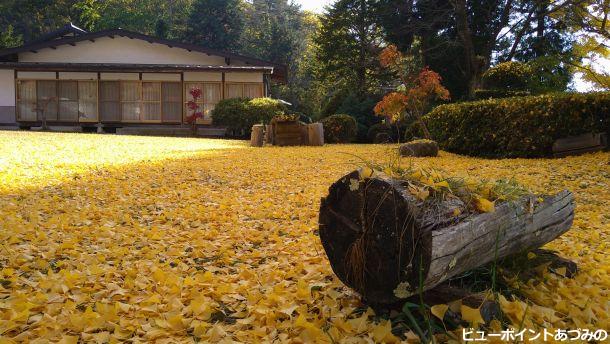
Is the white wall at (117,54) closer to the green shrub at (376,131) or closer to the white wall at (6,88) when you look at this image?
the white wall at (6,88)

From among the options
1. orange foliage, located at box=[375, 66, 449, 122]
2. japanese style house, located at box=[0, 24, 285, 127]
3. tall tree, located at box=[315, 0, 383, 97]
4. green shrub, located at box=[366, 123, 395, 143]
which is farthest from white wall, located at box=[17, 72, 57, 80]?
orange foliage, located at box=[375, 66, 449, 122]

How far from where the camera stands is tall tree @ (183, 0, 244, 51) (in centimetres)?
3978

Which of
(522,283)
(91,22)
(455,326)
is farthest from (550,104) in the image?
(91,22)

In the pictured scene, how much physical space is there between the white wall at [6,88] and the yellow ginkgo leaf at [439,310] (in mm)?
24208

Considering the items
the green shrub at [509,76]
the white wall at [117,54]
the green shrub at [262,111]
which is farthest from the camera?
the white wall at [117,54]

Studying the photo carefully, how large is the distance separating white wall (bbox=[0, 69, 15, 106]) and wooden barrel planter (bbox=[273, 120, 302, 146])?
49.4ft

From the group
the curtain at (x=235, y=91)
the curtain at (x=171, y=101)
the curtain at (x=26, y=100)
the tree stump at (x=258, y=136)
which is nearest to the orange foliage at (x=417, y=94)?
the tree stump at (x=258, y=136)

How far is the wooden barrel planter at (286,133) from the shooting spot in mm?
13547

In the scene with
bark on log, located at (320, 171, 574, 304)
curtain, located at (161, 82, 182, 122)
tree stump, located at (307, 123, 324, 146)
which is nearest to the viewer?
bark on log, located at (320, 171, 574, 304)

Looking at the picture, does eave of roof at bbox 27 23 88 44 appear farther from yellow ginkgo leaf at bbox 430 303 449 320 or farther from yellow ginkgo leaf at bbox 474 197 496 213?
yellow ginkgo leaf at bbox 430 303 449 320

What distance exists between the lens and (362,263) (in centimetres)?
201

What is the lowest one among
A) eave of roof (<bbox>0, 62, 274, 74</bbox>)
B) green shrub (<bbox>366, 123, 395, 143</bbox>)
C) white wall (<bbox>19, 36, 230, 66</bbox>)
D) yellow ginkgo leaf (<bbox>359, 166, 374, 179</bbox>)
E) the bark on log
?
the bark on log

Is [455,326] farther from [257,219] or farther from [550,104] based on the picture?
[550,104]

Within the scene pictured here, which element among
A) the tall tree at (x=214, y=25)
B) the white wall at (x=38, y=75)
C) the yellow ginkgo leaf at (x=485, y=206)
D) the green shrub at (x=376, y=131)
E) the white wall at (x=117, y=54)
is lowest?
the yellow ginkgo leaf at (x=485, y=206)
